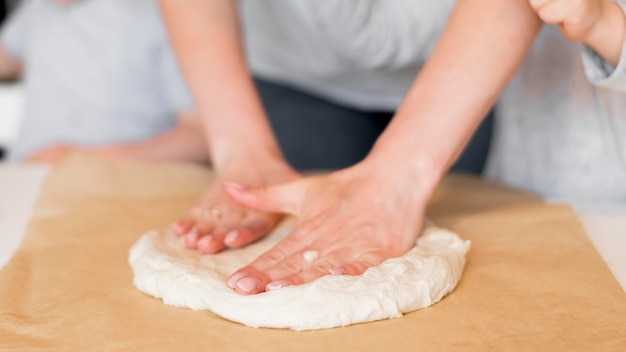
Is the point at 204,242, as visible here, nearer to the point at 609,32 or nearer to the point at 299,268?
the point at 299,268

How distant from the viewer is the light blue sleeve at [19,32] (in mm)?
2010

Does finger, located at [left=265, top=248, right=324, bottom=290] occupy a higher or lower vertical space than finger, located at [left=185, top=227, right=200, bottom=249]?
higher

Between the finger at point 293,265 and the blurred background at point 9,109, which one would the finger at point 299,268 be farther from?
the blurred background at point 9,109

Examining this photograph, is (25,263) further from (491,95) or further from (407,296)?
(491,95)

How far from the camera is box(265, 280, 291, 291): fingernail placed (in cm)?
78

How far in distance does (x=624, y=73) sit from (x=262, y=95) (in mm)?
847

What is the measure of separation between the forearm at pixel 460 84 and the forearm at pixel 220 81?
10.9 inches

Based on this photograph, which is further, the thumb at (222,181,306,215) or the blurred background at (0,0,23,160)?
the blurred background at (0,0,23,160)

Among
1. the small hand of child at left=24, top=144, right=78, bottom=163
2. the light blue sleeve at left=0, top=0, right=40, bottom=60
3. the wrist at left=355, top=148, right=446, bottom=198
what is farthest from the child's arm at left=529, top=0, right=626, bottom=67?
the light blue sleeve at left=0, top=0, right=40, bottom=60

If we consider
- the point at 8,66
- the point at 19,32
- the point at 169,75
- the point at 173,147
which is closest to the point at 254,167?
the point at 173,147

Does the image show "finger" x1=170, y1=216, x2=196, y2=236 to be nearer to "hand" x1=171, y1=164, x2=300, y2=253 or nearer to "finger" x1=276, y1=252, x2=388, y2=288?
"hand" x1=171, y1=164, x2=300, y2=253

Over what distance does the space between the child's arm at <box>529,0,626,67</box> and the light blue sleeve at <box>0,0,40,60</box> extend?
60.9 inches

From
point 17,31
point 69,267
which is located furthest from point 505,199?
point 17,31

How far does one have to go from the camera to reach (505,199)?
120 cm
